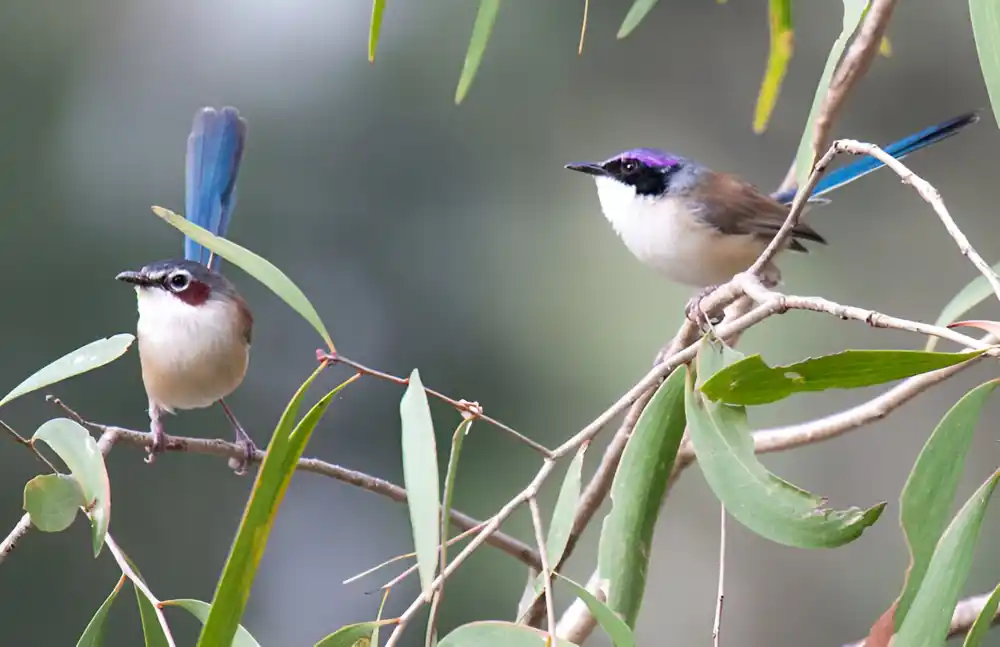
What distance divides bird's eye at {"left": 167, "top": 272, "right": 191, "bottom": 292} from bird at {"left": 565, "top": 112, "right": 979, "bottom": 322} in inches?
27.3

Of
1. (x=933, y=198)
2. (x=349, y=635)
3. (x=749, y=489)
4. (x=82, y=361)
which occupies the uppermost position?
(x=933, y=198)

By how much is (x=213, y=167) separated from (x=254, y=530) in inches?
50.3

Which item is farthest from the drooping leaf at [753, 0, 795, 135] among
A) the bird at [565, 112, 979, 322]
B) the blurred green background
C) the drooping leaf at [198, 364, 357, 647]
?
the blurred green background

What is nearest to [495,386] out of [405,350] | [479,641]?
[405,350]

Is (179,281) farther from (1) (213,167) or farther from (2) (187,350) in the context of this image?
(1) (213,167)

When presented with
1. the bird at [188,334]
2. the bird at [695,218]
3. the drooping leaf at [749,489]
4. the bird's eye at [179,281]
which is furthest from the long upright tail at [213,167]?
the drooping leaf at [749,489]

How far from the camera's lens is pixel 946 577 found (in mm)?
745

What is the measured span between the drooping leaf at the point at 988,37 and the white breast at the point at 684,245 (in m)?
1.18

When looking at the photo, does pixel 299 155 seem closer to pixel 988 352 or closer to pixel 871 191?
pixel 871 191

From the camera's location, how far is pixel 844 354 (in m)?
0.76

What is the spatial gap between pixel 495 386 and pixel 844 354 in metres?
3.05

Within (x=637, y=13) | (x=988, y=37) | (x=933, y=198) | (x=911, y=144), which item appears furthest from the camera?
(x=911, y=144)

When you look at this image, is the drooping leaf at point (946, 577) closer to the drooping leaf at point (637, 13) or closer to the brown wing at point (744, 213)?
the drooping leaf at point (637, 13)

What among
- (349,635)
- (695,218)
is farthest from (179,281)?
(349,635)
